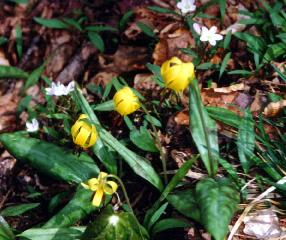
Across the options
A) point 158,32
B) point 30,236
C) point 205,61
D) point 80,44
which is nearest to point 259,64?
point 205,61

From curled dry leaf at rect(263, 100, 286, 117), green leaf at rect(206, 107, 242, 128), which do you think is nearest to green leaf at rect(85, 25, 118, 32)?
green leaf at rect(206, 107, 242, 128)

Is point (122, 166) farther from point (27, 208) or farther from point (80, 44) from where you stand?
point (80, 44)

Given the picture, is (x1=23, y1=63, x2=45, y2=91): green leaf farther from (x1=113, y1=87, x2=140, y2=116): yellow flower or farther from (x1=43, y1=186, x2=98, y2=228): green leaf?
(x1=113, y1=87, x2=140, y2=116): yellow flower

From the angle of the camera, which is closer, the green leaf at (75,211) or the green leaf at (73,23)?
the green leaf at (75,211)

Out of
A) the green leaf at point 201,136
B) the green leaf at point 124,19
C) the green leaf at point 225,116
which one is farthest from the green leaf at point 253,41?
the green leaf at point 124,19

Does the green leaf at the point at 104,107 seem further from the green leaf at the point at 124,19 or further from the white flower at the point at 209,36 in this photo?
the green leaf at the point at 124,19

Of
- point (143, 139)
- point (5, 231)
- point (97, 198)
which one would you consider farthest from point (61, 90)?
point (97, 198)

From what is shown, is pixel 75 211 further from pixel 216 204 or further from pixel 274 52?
pixel 274 52
